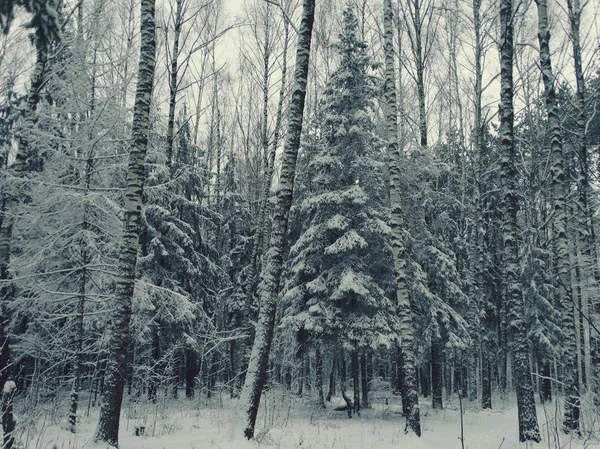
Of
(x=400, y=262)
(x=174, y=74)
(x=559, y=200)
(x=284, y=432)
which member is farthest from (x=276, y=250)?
(x=174, y=74)

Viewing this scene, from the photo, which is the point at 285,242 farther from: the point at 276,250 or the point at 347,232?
the point at 276,250

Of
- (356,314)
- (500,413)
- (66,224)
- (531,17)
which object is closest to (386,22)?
(356,314)

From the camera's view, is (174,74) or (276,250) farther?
(174,74)

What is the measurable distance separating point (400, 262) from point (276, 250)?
3810mm

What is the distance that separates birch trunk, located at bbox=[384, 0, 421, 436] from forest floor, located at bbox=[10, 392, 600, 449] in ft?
2.71

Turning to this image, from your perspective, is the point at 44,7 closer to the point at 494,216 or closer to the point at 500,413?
the point at 500,413

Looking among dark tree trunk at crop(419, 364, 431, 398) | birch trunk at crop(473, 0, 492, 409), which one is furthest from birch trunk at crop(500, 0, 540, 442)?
dark tree trunk at crop(419, 364, 431, 398)

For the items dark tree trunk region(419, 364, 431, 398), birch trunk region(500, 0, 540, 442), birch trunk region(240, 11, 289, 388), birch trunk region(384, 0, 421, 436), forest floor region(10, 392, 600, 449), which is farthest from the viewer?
dark tree trunk region(419, 364, 431, 398)

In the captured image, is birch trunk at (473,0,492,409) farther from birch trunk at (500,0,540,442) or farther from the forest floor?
birch trunk at (500,0,540,442)

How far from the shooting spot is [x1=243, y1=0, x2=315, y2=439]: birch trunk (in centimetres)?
803

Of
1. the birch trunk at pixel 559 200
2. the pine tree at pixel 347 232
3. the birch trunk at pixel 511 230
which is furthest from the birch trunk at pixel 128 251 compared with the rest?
the birch trunk at pixel 559 200

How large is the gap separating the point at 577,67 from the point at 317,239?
10.7 meters

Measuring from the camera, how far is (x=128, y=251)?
286 inches

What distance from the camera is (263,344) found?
27.1 ft
